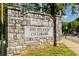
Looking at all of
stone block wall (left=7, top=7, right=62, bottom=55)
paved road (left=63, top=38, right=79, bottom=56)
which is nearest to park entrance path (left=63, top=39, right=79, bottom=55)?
paved road (left=63, top=38, right=79, bottom=56)

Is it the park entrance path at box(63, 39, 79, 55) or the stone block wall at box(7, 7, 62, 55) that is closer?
the stone block wall at box(7, 7, 62, 55)

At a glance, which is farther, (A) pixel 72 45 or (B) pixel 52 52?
(A) pixel 72 45

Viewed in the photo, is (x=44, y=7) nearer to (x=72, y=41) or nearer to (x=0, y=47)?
(x=72, y=41)

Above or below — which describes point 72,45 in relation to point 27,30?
below

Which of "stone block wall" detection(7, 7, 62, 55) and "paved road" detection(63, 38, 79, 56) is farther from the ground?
"stone block wall" detection(7, 7, 62, 55)

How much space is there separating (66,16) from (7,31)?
1.03m

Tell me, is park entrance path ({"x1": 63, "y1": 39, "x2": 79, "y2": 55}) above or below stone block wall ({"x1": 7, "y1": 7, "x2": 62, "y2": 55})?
below

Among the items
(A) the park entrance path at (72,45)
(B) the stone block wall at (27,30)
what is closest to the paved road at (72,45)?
(A) the park entrance path at (72,45)

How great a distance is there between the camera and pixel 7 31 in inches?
146

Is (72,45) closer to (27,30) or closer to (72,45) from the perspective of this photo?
(72,45)

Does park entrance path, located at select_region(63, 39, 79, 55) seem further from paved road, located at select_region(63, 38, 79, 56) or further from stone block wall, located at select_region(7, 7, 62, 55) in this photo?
stone block wall, located at select_region(7, 7, 62, 55)

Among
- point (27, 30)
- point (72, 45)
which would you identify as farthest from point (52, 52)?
point (27, 30)

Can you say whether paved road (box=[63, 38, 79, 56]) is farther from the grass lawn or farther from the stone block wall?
the stone block wall

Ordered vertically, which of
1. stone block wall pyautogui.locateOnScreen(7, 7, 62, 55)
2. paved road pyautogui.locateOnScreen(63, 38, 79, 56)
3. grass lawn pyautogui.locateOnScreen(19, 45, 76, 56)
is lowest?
grass lawn pyautogui.locateOnScreen(19, 45, 76, 56)
